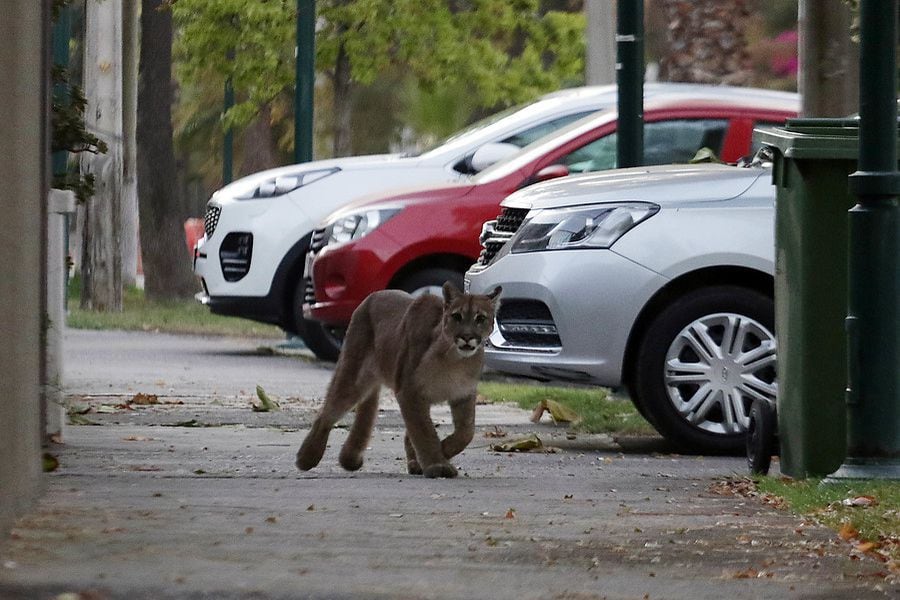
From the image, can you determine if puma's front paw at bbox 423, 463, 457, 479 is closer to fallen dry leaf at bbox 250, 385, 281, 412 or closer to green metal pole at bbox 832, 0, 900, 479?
green metal pole at bbox 832, 0, 900, 479

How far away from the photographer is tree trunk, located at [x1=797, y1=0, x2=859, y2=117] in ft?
45.6

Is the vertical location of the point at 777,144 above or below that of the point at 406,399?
above

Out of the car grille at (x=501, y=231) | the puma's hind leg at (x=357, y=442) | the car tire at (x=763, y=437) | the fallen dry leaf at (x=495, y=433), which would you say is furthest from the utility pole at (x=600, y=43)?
the car tire at (x=763, y=437)

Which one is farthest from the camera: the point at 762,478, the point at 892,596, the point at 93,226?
the point at 93,226

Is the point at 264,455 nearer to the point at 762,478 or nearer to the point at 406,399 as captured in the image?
the point at 406,399

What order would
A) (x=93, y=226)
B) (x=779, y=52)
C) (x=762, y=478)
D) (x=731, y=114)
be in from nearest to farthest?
(x=762, y=478) → (x=731, y=114) → (x=93, y=226) → (x=779, y=52)

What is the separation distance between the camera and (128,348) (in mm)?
17875

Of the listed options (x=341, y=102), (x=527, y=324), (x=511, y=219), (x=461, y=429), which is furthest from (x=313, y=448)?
(x=341, y=102)

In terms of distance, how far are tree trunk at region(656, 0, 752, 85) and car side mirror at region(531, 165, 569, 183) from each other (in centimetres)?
1028

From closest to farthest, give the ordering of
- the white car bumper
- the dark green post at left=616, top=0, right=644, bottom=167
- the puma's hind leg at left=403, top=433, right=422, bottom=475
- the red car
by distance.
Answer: the puma's hind leg at left=403, top=433, right=422, bottom=475 → the white car bumper → the dark green post at left=616, top=0, right=644, bottom=167 → the red car

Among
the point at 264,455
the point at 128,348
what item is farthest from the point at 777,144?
the point at 128,348

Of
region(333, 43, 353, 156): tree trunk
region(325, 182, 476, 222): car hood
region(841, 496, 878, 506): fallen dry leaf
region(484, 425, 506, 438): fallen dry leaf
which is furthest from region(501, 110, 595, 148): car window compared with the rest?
region(333, 43, 353, 156): tree trunk

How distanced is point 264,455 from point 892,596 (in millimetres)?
4407

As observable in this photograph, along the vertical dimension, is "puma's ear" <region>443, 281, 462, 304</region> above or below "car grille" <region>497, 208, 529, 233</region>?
below
